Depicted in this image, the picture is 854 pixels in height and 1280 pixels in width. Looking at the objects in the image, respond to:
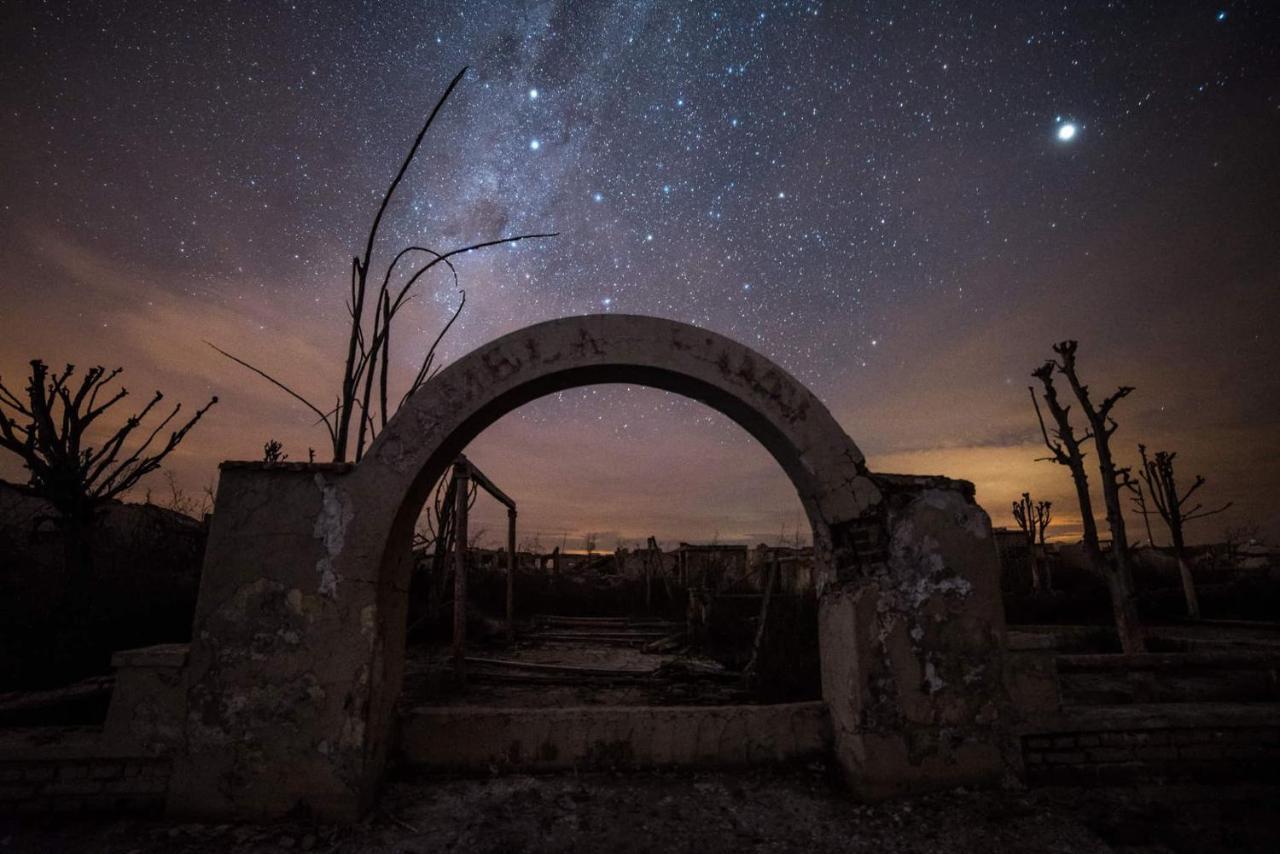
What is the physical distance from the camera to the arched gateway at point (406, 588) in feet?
10.9

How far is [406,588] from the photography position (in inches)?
159

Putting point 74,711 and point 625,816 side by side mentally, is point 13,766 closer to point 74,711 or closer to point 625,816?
point 74,711

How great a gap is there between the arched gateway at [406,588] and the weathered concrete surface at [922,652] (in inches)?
0.5

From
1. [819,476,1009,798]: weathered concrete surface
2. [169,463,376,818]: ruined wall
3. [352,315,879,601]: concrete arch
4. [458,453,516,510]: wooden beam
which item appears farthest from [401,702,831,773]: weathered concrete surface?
[458,453,516,510]: wooden beam

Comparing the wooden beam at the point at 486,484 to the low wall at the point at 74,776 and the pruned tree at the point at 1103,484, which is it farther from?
the pruned tree at the point at 1103,484

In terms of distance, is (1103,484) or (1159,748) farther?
(1103,484)

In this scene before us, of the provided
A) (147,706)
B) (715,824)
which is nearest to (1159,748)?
(715,824)

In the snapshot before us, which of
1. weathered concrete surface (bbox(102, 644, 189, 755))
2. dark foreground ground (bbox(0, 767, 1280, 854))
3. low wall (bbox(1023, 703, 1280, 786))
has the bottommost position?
dark foreground ground (bbox(0, 767, 1280, 854))

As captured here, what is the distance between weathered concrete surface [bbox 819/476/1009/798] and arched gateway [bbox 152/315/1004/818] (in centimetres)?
1

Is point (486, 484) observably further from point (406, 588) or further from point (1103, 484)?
point (1103, 484)

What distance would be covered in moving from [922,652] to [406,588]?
3.61 meters

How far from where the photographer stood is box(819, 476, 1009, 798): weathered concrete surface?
3.53 meters

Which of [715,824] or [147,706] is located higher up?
[147,706]

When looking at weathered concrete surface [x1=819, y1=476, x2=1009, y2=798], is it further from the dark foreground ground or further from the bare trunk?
the bare trunk
